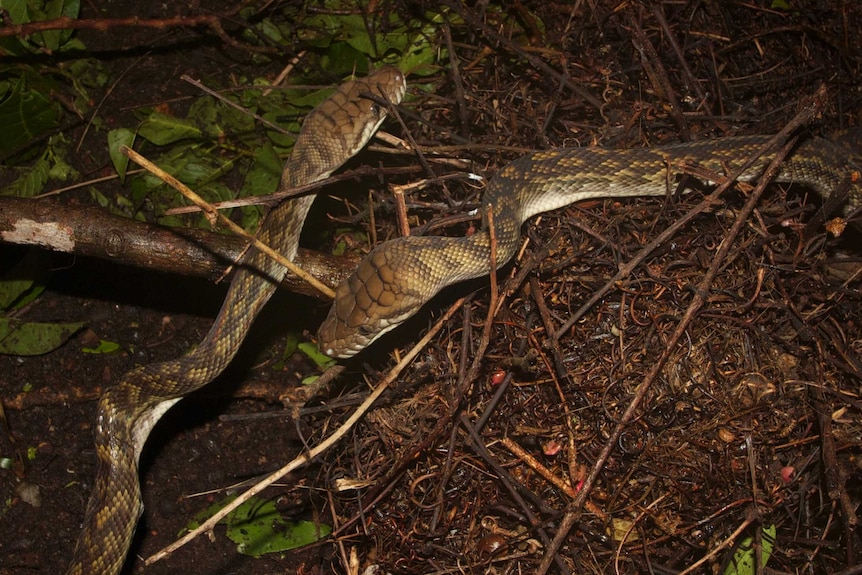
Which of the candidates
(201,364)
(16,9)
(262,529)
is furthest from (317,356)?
(16,9)

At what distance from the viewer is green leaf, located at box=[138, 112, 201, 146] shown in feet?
12.2

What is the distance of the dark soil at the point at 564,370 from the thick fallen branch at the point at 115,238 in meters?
0.66

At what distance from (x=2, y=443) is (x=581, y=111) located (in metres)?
3.32

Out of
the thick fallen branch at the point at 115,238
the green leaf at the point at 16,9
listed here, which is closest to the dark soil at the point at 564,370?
the thick fallen branch at the point at 115,238

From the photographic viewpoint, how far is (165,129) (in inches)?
147

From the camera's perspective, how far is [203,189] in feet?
12.0

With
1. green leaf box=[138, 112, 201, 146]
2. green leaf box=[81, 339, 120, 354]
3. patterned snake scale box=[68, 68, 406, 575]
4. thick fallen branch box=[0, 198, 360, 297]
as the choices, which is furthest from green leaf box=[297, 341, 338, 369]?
green leaf box=[138, 112, 201, 146]

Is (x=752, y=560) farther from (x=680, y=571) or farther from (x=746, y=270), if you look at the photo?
(x=746, y=270)

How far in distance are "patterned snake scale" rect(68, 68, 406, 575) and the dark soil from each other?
0.28 metres

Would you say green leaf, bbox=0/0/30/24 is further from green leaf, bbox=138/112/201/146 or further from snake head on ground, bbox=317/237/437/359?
snake head on ground, bbox=317/237/437/359

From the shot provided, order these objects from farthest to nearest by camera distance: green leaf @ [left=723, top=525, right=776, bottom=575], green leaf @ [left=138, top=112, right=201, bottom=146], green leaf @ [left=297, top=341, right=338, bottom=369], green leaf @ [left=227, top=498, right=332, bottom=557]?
1. green leaf @ [left=138, top=112, right=201, bottom=146]
2. green leaf @ [left=297, top=341, right=338, bottom=369]
3. green leaf @ [left=227, top=498, right=332, bottom=557]
4. green leaf @ [left=723, top=525, right=776, bottom=575]

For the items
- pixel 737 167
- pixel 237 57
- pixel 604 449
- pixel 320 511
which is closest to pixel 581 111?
pixel 737 167

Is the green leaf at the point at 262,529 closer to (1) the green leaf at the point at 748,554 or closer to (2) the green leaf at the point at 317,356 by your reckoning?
(2) the green leaf at the point at 317,356

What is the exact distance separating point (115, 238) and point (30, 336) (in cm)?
101
